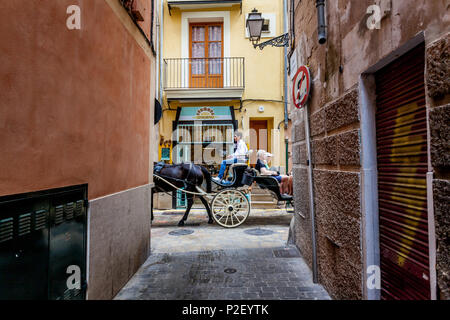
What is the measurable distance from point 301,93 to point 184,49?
9.72m

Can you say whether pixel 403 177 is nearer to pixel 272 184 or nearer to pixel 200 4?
pixel 272 184

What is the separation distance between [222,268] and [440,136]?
12.1 ft

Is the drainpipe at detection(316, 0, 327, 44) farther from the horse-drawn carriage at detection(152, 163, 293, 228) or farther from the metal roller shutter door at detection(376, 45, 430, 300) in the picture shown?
the horse-drawn carriage at detection(152, 163, 293, 228)

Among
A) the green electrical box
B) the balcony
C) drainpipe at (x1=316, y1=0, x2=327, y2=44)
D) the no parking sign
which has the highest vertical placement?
the balcony

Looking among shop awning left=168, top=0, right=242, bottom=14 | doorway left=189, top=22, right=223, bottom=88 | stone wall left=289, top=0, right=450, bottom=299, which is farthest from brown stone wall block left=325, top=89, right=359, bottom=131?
shop awning left=168, top=0, right=242, bottom=14

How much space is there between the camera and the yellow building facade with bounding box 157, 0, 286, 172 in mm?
12156

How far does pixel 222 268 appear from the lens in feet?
14.5

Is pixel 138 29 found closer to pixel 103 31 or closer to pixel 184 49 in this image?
pixel 103 31

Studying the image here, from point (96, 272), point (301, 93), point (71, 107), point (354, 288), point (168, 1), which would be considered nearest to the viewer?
point (71, 107)

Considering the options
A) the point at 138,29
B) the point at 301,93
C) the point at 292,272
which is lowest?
the point at 292,272

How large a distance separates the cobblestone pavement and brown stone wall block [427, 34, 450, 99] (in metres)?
2.79

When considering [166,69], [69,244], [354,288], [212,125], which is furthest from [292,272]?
[166,69]

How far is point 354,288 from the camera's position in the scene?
270 centimetres

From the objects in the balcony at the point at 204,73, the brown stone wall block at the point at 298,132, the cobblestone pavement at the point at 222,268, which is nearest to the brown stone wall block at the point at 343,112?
the brown stone wall block at the point at 298,132
